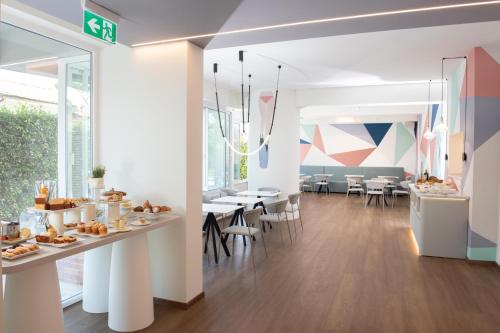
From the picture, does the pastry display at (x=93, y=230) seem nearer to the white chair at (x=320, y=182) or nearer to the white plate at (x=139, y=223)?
the white plate at (x=139, y=223)

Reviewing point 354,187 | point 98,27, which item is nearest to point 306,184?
point 354,187

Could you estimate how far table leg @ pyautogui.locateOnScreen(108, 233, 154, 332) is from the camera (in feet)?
10.1

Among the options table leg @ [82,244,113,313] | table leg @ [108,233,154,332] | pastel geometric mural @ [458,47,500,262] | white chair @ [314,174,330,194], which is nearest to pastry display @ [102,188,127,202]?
table leg @ [108,233,154,332]

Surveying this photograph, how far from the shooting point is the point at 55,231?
2670 mm

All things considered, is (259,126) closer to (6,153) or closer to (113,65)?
(113,65)

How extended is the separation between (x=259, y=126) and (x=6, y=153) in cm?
597

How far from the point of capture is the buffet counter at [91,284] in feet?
7.56

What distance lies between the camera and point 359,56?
5723mm

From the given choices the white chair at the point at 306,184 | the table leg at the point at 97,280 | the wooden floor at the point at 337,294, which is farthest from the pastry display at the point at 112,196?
the white chair at the point at 306,184

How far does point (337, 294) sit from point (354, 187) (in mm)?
9343

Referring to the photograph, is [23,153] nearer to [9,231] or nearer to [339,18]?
[9,231]

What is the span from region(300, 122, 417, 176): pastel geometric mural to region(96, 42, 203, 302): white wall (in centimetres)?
1129

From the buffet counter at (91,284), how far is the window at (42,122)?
798 millimetres

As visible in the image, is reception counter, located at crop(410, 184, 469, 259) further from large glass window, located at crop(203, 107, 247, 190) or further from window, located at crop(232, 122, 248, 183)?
window, located at crop(232, 122, 248, 183)
